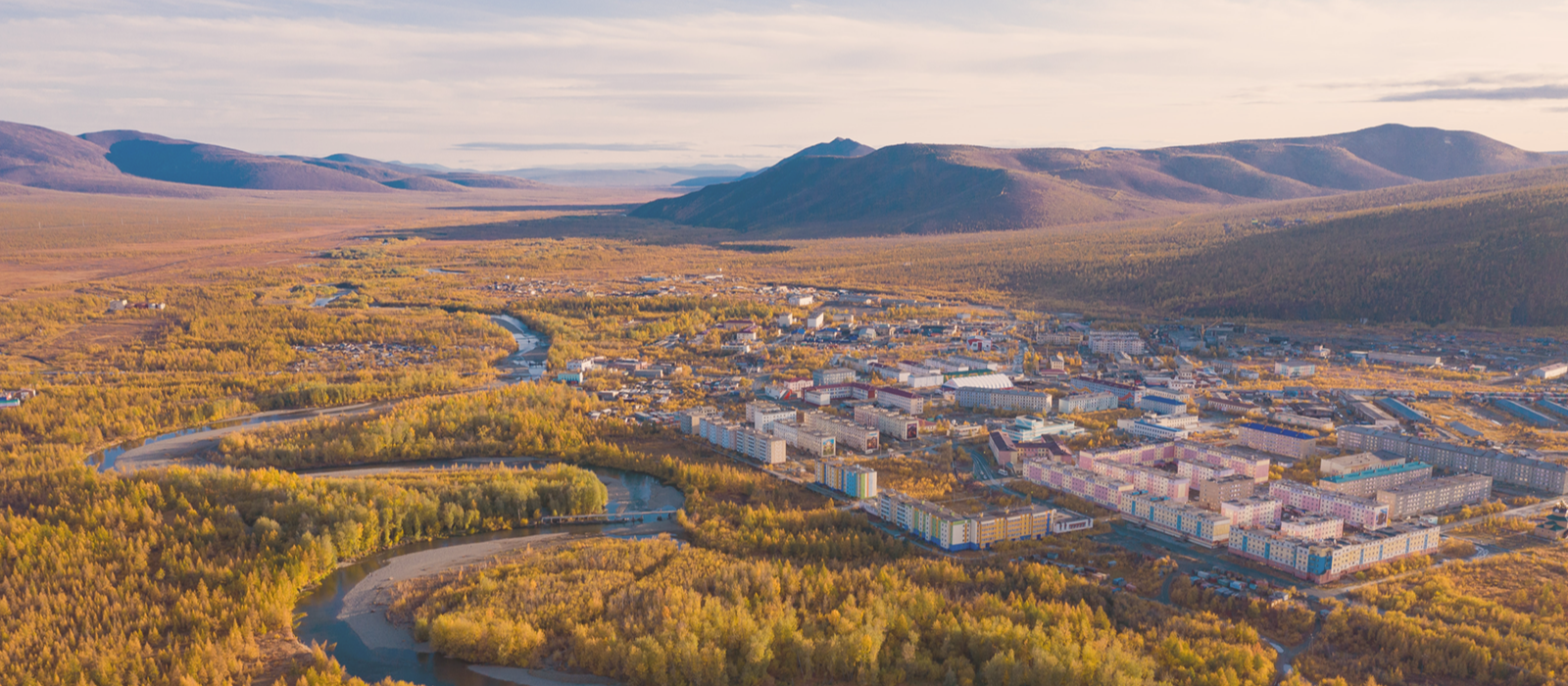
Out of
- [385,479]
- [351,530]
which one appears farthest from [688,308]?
[351,530]

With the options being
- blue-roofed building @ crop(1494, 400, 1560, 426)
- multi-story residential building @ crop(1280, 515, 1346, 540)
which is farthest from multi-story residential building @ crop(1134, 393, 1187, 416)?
blue-roofed building @ crop(1494, 400, 1560, 426)

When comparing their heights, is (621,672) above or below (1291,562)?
below

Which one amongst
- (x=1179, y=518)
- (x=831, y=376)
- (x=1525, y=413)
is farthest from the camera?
(x=831, y=376)

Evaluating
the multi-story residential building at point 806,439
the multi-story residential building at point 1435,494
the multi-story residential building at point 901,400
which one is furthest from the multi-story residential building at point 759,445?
the multi-story residential building at point 1435,494

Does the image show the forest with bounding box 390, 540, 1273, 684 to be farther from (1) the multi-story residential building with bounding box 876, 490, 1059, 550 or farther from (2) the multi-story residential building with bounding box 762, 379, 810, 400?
(2) the multi-story residential building with bounding box 762, 379, 810, 400

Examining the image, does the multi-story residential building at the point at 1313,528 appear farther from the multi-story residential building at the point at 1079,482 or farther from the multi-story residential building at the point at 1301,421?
the multi-story residential building at the point at 1301,421

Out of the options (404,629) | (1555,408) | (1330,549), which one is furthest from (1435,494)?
(404,629)

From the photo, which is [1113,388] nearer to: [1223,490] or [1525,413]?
[1223,490]

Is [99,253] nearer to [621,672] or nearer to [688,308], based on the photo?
[688,308]
